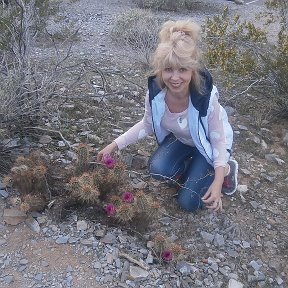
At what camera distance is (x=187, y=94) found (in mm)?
3201

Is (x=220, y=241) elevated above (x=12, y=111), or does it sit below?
→ below

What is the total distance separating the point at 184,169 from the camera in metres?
3.73

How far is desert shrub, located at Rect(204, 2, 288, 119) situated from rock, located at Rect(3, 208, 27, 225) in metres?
2.54

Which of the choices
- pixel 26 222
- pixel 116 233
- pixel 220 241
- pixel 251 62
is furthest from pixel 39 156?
pixel 251 62

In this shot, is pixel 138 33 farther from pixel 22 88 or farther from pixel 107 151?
pixel 107 151

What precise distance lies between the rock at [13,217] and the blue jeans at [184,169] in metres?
0.94

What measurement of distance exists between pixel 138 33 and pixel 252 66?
2.15 metres

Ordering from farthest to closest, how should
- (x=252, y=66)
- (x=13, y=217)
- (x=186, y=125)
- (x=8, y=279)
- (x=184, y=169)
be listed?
(x=252, y=66), (x=184, y=169), (x=186, y=125), (x=13, y=217), (x=8, y=279)

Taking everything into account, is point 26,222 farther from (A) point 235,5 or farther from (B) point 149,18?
(A) point 235,5

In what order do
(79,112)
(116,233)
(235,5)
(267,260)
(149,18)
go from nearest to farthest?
(116,233), (267,260), (79,112), (149,18), (235,5)

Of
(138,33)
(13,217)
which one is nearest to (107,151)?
(13,217)

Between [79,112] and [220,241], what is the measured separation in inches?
72.6

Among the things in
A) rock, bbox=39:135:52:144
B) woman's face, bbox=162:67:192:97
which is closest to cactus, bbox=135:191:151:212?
woman's face, bbox=162:67:192:97

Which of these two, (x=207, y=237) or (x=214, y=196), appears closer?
(x=214, y=196)
